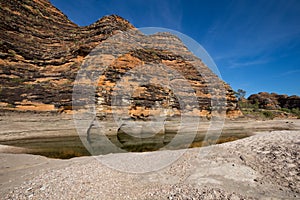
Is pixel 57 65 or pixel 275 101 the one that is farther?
pixel 275 101

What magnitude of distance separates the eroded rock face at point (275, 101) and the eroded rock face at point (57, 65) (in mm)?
53719

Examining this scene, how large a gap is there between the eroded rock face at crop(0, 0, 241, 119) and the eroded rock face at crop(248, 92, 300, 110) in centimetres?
5372

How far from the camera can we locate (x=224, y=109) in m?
40.4

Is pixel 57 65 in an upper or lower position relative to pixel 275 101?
lower

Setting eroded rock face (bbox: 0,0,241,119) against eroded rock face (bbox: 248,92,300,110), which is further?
eroded rock face (bbox: 248,92,300,110)

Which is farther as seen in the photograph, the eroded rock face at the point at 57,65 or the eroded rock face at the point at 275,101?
the eroded rock face at the point at 275,101

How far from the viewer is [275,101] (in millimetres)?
88312

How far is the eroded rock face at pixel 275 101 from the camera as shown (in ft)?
264

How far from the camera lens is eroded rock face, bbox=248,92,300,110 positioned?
80494 mm

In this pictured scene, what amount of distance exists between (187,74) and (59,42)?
32.6 m

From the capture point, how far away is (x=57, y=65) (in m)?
28.6

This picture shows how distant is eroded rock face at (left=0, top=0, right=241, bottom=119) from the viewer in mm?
22486

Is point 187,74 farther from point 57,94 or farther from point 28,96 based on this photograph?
point 28,96

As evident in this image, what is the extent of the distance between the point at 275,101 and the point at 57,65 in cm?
10381
